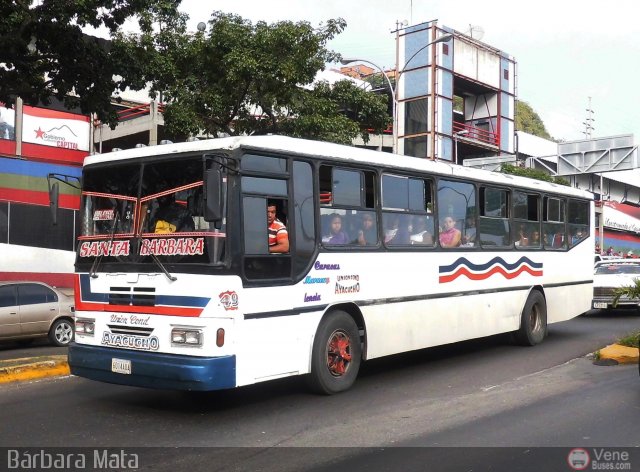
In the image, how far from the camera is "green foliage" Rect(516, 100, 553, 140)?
9436 cm

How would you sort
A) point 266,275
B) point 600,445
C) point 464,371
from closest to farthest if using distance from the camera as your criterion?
point 600,445
point 266,275
point 464,371

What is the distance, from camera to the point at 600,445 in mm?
6414


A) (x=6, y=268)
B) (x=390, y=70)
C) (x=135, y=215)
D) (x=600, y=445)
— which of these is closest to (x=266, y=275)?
(x=135, y=215)

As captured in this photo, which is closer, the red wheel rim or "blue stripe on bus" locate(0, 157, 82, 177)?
the red wheel rim

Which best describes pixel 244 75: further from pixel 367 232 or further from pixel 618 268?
pixel 618 268

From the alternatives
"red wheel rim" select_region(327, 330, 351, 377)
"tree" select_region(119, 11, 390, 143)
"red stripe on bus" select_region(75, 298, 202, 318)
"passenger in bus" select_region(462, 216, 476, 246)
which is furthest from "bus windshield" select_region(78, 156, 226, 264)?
"tree" select_region(119, 11, 390, 143)

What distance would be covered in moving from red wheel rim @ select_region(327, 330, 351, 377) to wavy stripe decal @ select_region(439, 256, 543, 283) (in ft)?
7.54

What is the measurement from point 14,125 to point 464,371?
19.7 metres

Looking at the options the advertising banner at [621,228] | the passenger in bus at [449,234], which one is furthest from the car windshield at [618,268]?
the advertising banner at [621,228]

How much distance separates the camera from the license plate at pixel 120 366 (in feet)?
24.2

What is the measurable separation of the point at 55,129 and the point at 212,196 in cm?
2096

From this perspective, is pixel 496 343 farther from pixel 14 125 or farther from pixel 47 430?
pixel 14 125

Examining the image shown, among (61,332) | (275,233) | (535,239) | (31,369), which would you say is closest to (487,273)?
(535,239)

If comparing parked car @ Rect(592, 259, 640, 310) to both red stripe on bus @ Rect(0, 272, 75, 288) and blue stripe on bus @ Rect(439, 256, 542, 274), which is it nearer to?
blue stripe on bus @ Rect(439, 256, 542, 274)
